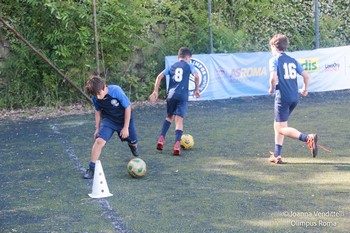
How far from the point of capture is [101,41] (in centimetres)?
1592

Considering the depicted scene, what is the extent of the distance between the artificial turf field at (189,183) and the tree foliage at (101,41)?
4.27m

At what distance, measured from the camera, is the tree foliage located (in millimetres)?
15719

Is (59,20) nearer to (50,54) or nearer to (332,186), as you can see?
(50,54)

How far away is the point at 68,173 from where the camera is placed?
7941mm

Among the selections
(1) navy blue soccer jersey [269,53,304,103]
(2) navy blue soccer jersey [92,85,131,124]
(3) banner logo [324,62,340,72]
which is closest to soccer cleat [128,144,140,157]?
(2) navy blue soccer jersey [92,85,131,124]

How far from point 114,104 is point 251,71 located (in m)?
9.59

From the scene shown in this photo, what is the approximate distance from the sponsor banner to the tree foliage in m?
1.24

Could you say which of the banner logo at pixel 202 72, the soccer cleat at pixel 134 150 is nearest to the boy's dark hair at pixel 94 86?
the soccer cleat at pixel 134 150

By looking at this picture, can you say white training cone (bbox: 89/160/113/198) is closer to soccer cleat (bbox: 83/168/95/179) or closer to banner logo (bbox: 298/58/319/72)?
soccer cleat (bbox: 83/168/95/179)

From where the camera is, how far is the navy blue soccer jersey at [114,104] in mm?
7562

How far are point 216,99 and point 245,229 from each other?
35.4ft

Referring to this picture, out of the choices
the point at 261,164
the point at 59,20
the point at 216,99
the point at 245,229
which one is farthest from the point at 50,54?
the point at 245,229

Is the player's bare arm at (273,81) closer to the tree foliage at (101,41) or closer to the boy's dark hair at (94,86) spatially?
the boy's dark hair at (94,86)

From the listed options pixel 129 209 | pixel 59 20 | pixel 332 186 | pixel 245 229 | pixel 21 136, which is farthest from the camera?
pixel 59 20
